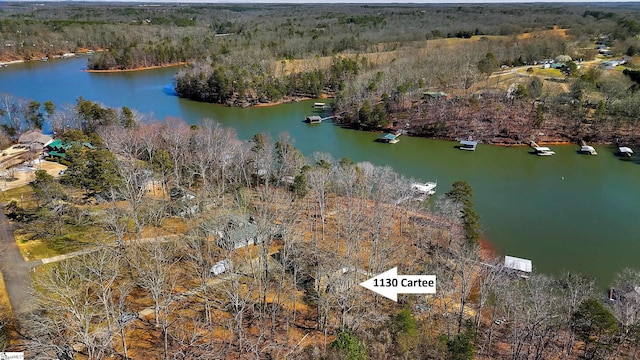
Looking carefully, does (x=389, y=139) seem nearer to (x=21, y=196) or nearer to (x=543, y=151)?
(x=543, y=151)

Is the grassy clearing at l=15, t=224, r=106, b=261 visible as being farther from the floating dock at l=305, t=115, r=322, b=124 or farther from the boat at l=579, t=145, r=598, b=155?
the boat at l=579, t=145, r=598, b=155

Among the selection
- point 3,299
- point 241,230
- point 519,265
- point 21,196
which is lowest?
point 519,265

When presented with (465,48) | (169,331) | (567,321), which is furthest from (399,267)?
(465,48)

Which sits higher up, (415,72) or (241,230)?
(415,72)

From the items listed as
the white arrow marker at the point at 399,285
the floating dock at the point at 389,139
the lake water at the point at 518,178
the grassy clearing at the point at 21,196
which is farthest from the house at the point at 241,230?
the floating dock at the point at 389,139

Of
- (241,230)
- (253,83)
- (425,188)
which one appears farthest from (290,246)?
(253,83)

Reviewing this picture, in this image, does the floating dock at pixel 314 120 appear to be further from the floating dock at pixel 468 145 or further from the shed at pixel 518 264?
the shed at pixel 518 264

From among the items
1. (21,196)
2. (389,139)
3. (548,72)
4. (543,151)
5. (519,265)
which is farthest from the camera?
(548,72)
